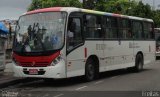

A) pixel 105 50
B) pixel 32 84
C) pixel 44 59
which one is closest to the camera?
pixel 44 59

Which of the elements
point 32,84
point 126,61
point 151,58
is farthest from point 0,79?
point 151,58

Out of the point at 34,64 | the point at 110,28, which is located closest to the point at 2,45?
the point at 34,64

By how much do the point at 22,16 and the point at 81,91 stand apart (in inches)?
166

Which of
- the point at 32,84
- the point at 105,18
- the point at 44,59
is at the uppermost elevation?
the point at 105,18

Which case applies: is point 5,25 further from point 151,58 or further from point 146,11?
point 146,11

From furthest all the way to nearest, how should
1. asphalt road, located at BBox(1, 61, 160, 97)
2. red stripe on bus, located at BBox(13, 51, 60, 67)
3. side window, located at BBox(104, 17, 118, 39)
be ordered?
side window, located at BBox(104, 17, 118, 39) < red stripe on bus, located at BBox(13, 51, 60, 67) < asphalt road, located at BBox(1, 61, 160, 97)

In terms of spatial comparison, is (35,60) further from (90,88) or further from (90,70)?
(90,70)

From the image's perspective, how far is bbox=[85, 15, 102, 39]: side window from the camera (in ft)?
55.4

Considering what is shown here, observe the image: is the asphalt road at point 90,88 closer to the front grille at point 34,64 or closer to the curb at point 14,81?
the curb at point 14,81

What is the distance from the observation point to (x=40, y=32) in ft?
51.0

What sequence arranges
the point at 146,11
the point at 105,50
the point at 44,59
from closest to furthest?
the point at 44,59, the point at 105,50, the point at 146,11

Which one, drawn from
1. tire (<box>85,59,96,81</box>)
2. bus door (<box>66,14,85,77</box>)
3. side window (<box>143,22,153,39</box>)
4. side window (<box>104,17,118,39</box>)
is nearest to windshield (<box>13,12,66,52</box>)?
bus door (<box>66,14,85,77</box>)

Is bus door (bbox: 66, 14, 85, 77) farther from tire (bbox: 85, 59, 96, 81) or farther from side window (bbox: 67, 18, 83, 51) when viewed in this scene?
tire (bbox: 85, 59, 96, 81)

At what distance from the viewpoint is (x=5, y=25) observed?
21.0m
